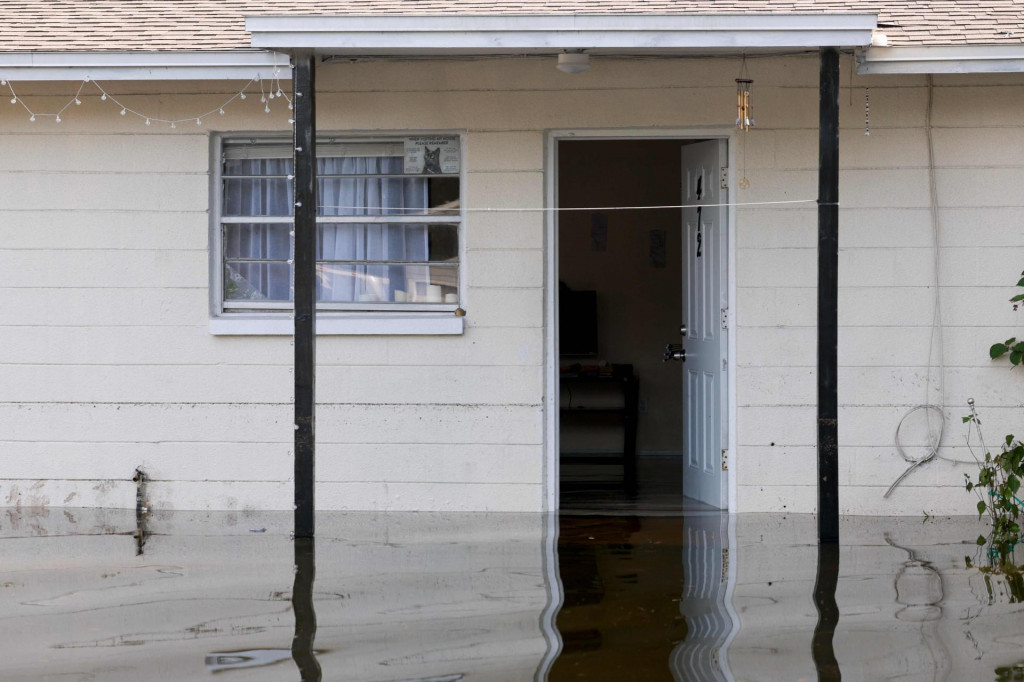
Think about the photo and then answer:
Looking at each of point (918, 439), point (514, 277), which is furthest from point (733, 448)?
point (514, 277)

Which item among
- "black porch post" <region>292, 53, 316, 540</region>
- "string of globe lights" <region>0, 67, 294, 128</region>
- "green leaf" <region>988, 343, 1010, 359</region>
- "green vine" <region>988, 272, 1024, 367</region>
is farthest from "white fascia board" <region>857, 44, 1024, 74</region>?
"string of globe lights" <region>0, 67, 294, 128</region>

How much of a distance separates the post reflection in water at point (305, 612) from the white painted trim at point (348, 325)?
4.89ft

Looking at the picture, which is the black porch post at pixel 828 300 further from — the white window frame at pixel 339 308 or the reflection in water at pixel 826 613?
the white window frame at pixel 339 308

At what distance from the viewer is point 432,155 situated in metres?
7.74

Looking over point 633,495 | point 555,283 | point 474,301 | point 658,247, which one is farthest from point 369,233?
point 658,247

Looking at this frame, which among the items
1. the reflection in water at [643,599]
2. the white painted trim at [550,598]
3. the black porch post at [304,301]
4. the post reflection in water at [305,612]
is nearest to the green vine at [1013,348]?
the reflection in water at [643,599]

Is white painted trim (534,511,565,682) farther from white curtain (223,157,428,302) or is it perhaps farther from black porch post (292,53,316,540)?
white curtain (223,157,428,302)

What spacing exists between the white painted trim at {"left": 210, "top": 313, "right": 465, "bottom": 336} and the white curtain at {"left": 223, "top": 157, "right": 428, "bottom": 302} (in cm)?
22

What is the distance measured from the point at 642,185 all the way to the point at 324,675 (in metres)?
7.02

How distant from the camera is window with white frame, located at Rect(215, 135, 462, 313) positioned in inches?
308

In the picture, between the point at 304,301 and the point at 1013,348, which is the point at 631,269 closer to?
the point at 1013,348

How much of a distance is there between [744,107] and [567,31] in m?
1.26

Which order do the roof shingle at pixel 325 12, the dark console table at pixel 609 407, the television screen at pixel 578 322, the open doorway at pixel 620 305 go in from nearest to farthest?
the roof shingle at pixel 325 12 → the dark console table at pixel 609 407 → the open doorway at pixel 620 305 → the television screen at pixel 578 322

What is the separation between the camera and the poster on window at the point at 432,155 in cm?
773
